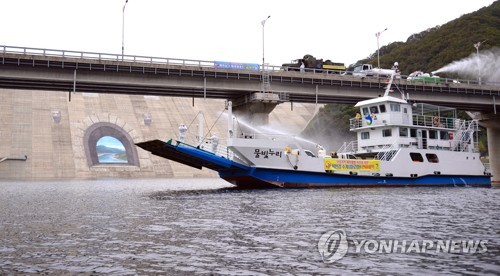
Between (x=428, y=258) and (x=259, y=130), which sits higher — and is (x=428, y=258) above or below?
below

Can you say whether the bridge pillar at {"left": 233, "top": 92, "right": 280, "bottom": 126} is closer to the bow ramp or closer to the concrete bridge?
the concrete bridge

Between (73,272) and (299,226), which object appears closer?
(73,272)

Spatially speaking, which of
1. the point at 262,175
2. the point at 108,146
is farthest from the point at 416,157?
the point at 108,146

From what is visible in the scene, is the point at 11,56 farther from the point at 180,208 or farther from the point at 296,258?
the point at 296,258

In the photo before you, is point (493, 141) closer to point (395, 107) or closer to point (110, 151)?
point (395, 107)

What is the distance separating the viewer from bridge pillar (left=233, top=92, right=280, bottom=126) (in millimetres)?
50719

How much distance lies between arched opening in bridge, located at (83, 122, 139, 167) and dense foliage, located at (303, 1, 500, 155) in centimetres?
4400

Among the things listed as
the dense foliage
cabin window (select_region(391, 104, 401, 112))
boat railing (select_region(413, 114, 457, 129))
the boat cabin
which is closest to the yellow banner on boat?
the boat cabin

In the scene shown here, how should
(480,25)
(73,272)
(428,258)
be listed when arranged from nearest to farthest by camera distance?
1. (73,272)
2. (428,258)
3. (480,25)

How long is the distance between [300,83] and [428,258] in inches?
1704

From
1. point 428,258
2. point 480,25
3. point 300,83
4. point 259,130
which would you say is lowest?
point 428,258

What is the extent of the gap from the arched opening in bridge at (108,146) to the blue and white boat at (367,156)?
177 ft

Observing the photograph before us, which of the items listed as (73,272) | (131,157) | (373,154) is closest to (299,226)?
(73,272)

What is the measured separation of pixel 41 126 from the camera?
3575 inches
